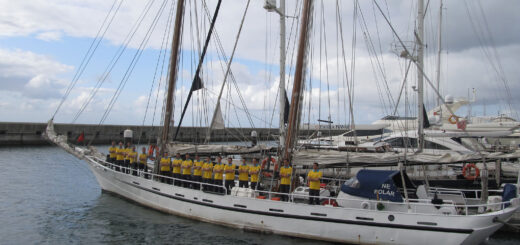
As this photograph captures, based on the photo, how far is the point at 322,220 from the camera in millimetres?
15430

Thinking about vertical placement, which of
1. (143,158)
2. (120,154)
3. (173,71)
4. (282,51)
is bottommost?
(143,158)

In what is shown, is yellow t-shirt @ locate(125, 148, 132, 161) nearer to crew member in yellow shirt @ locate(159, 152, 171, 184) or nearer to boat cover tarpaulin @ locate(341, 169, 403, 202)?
crew member in yellow shirt @ locate(159, 152, 171, 184)

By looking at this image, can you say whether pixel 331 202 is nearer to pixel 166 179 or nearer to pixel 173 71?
pixel 166 179

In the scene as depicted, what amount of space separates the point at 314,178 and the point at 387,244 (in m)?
3.65

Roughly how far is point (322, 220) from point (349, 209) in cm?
122

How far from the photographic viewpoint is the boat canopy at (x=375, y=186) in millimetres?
14961

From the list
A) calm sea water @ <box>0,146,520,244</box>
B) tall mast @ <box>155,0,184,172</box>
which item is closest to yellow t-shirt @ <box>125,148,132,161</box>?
tall mast @ <box>155,0,184,172</box>

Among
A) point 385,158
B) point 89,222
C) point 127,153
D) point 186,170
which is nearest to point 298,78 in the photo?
point 385,158

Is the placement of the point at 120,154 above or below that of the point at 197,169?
above

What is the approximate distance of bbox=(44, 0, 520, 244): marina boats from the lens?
13.8 metres

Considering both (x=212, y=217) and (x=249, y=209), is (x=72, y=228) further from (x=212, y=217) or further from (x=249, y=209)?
(x=249, y=209)

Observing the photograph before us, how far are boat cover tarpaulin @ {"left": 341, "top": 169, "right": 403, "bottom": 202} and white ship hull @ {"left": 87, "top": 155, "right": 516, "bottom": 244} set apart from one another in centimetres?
77

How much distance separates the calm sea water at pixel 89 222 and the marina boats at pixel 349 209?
0.61 meters

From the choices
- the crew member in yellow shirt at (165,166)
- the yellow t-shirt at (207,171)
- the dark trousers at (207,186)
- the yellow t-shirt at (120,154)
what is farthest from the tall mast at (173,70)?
the dark trousers at (207,186)
